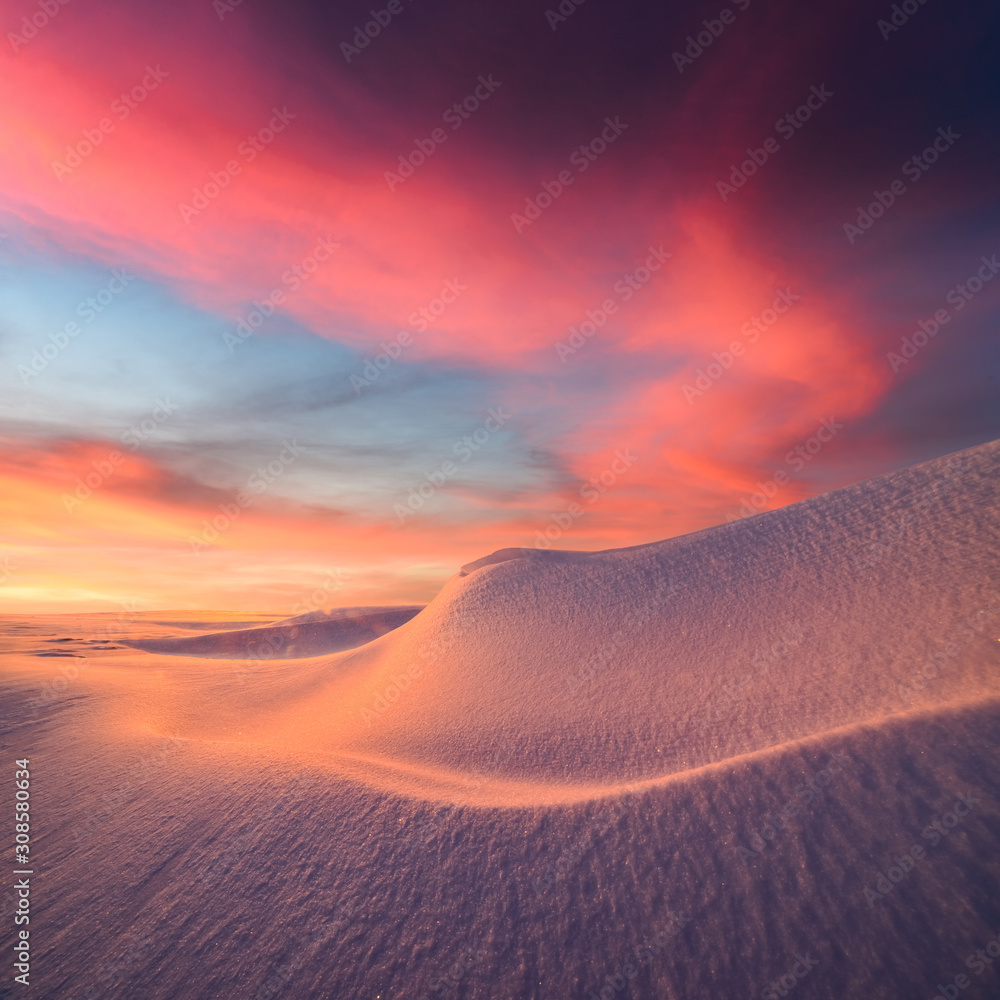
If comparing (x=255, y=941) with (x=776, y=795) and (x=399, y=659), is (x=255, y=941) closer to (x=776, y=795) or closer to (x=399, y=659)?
(x=776, y=795)

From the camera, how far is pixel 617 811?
306 cm

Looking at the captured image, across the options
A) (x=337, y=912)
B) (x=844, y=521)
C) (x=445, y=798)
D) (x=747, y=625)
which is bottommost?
(x=337, y=912)

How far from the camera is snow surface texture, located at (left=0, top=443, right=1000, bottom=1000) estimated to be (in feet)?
7.82

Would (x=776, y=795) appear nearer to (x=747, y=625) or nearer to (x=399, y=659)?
(x=747, y=625)

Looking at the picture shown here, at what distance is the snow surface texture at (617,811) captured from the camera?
7.82 ft

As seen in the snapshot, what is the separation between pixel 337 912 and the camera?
266cm

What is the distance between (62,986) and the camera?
2.47m

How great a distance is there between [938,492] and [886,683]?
121 inches

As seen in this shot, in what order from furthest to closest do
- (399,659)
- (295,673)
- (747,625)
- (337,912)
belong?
(295,673) < (399,659) < (747,625) < (337,912)

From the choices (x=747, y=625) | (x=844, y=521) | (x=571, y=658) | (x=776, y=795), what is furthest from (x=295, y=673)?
(x=844, y=521)

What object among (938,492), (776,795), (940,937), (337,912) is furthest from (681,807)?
(938,492)

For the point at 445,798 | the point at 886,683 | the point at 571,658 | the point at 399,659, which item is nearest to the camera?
the point at 445,798

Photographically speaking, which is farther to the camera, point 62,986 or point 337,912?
point 337,912

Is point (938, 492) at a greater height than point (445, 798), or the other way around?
point (938, 492)
